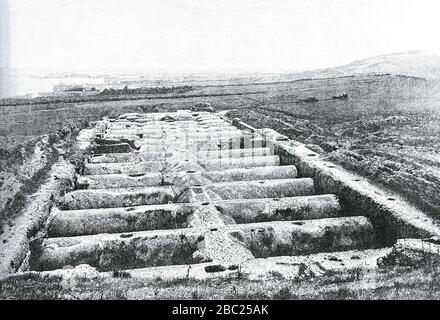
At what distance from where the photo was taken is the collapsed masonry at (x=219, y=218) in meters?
5.97

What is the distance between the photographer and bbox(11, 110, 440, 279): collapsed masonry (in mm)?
5969

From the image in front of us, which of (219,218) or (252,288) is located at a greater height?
(252,288)

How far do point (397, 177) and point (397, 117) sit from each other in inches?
311

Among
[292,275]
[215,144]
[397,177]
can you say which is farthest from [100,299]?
[215,144]

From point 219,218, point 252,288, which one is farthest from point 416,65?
point 252,288

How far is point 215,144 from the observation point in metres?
12.6

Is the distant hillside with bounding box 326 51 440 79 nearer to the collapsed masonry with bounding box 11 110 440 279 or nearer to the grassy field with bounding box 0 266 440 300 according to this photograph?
the collapsed masonry with bounding box 11 110 440 279

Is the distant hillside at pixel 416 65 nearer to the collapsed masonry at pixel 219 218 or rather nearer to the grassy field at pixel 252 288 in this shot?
the collapsed masonry at pixel 219 218

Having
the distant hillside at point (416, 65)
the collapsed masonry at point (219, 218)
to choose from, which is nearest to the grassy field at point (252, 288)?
the collapsed masonry at point (219, 218)

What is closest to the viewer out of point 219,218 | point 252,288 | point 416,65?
point 252,288

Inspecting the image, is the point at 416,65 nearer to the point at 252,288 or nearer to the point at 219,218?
the point at 219,218

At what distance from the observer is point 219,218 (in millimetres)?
7203

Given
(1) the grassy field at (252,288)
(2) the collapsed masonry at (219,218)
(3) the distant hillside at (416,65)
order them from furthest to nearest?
(3) the distant hillside at (416,65) < (2) the collapsed masonry at (219,218) < (1) the grassy field at (252,288)
